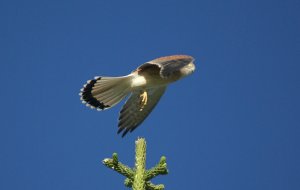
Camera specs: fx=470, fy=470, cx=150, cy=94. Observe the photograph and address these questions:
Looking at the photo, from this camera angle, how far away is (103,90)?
5.91 m

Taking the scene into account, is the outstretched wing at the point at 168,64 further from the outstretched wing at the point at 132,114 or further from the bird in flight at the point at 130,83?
the outstretched wing at the point at 132,114

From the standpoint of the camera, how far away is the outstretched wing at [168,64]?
513cm

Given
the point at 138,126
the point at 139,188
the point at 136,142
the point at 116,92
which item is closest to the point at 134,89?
the point at 116,92

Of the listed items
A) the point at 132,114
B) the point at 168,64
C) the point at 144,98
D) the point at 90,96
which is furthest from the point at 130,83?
the point at 168,64

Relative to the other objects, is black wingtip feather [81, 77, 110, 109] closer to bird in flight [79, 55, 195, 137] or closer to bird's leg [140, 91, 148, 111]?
bird in flight [79, 55, 195, 137]

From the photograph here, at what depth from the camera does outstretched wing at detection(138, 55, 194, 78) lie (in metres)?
5.13

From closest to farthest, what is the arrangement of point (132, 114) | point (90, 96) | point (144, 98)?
1. point (90, 96)
2. point (144, 98)
3. point (132, 114)

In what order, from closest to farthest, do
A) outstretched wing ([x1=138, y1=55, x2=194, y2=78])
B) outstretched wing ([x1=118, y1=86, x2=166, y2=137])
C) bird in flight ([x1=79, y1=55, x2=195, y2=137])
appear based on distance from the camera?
1. outstretched wing ([x1=138, y1=55, x2=194, y2=78])
2. bird in flight ([x1=79, y1=55, x2=195, y2=137])
3. outstretched wing ([x1=118, y1=86, x2=166, y2=137])

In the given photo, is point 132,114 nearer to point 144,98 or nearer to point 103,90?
point 144,98

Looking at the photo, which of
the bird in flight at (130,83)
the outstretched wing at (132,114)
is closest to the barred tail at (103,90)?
the bird in flight at (130,83)

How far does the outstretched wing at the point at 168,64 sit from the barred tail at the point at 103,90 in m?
0.37

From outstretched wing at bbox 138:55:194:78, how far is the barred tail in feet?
1.20

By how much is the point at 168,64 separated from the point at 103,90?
41.1 inches

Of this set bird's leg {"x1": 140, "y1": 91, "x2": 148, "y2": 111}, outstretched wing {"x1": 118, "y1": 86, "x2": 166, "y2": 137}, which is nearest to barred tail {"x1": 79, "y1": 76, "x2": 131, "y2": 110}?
bird's leg {"x1": 140, "y1": 91, "x2": 148, "y2": 111}
